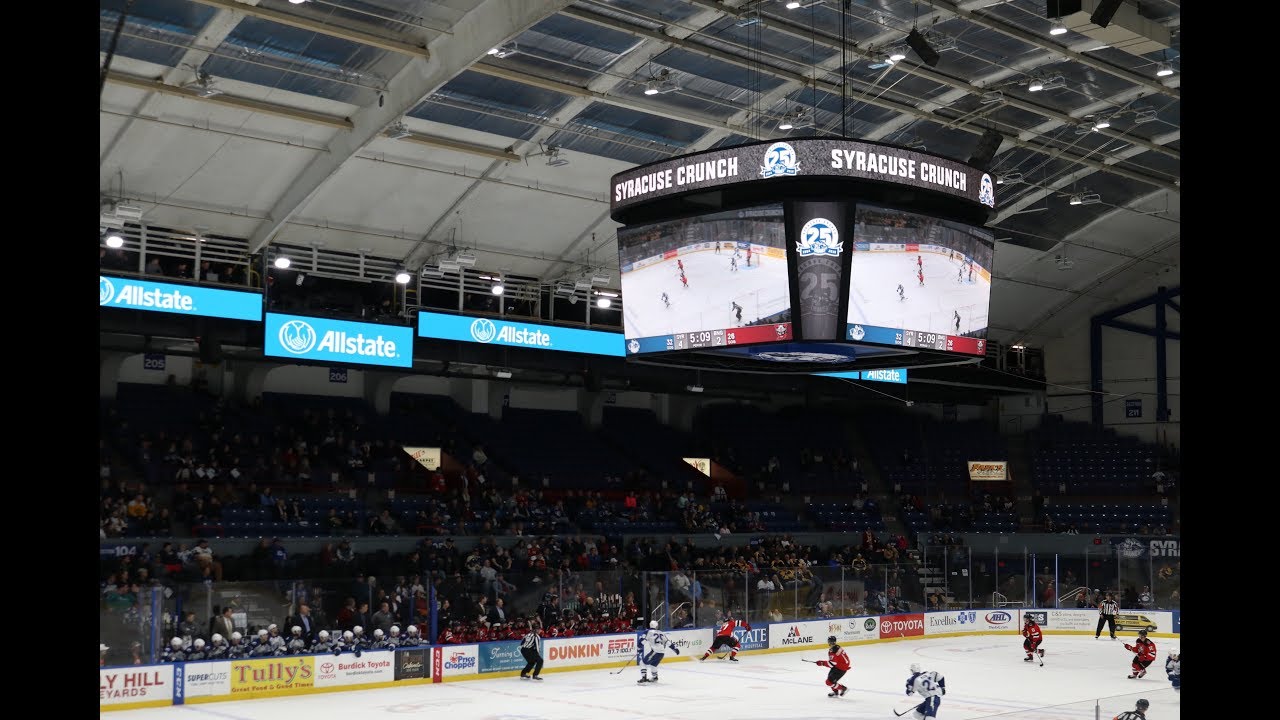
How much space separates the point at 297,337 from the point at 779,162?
14551 mm

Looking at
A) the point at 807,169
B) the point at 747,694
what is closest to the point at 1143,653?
the point at 747,694

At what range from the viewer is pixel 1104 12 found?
1314cm

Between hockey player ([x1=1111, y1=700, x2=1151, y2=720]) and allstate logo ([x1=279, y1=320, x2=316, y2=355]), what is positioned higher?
allstate logo ([x1=279, y1=320, x2=316, y2=355])

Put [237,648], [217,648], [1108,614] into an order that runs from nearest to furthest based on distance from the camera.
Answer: [217,648] < [237,648] < [1108,614]

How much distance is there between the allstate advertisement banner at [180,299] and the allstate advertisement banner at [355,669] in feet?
24.9

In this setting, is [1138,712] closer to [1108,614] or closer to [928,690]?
[928,690]

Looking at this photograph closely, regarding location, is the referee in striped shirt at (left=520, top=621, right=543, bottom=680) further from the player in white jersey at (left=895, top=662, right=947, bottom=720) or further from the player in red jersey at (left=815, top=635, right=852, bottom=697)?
the player in white jersey at (left=895, top=662, right=947, bottom=720)

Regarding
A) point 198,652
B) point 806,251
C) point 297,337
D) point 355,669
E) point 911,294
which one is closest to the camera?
point 806,251

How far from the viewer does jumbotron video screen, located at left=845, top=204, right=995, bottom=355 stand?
46.8ft

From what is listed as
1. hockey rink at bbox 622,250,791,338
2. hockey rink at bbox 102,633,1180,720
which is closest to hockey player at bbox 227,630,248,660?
hockey rink at bbox 102,633,1180,720

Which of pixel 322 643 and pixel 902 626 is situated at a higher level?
pixel 322 643

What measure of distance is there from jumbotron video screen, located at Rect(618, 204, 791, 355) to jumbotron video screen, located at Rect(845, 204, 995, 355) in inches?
35.1
